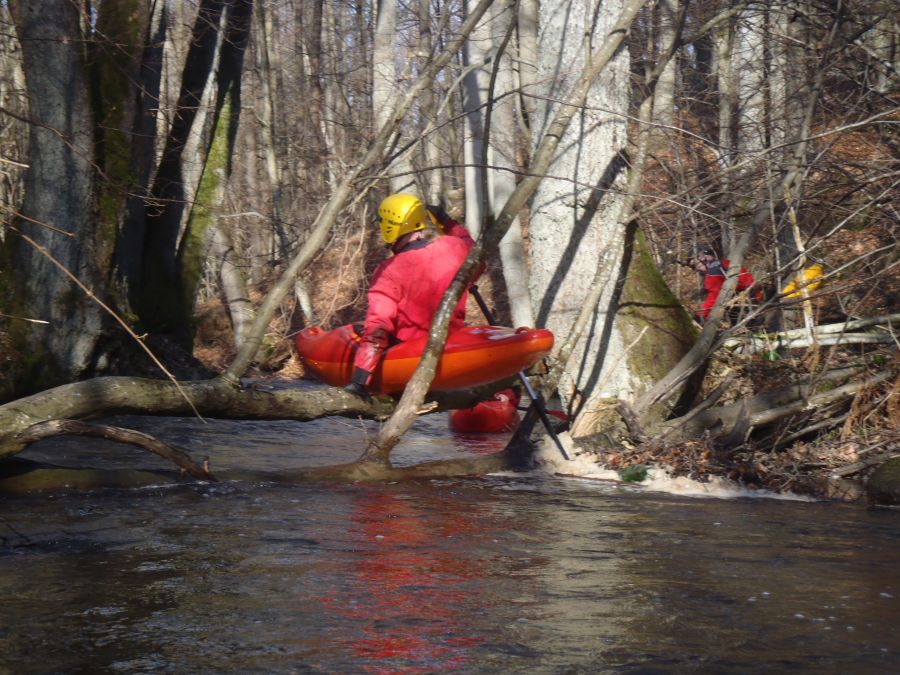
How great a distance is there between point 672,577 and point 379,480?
9.72ft

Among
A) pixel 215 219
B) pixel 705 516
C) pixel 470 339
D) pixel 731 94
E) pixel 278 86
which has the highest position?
pixel 278 86

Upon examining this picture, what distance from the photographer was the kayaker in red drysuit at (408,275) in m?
8.16

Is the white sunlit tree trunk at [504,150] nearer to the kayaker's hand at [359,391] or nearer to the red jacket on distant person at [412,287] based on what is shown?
the red jacket on distant person at [412,287]

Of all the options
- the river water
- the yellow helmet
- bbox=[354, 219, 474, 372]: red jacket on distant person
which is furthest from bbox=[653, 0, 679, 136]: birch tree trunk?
the river water

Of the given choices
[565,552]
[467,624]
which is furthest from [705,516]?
[467,624]

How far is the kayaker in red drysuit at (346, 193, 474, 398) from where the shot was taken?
816cm

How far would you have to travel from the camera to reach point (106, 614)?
4336 mm

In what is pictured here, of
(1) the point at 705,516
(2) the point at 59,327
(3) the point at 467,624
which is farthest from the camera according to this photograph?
(2) the point at 59,327

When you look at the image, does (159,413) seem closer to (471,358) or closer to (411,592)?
(471,358)

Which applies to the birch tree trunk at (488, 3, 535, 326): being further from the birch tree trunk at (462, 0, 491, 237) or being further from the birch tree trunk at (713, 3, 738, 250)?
the birch tree trunk at (713, 3, 738, 250)

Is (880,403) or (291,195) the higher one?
(291,195)

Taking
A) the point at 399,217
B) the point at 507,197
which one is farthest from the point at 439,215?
the point at 507,197

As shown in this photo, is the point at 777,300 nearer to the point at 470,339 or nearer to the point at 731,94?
the point at 470,339

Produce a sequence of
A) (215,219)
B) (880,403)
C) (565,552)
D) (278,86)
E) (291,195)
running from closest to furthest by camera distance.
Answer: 1. (565,552)
2. (880,403)
3. (215,219)
4. (291,195)
5. (278,86)
